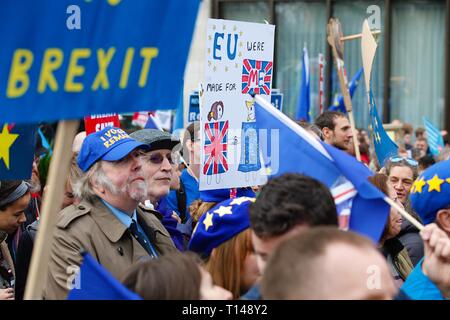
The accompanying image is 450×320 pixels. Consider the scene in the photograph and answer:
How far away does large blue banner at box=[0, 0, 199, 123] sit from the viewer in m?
3.01

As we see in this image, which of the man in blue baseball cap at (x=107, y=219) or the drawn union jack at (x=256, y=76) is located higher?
the drawn union jack at (x=256, y=76)

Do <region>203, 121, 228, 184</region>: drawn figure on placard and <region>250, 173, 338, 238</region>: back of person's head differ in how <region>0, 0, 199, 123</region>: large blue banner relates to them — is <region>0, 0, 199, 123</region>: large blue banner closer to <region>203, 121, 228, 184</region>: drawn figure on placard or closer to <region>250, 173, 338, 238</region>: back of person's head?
<region>250, 173, 338, 238</region>: back of person's head

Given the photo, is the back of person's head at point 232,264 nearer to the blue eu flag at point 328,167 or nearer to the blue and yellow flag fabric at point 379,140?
the blue eu flag at point 328,167

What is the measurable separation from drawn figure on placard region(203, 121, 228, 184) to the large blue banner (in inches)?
96.1

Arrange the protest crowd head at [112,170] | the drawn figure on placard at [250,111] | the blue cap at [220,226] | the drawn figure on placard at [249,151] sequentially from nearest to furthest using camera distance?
1. the blue cap at [220,226]
2. the protest crowd head at [112,170]
3. the drawn figure on placard at [249,151]
4. the drawn figure on placard at [250,111]

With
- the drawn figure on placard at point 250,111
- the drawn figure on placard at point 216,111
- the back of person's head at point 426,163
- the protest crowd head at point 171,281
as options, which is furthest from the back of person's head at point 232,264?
the back of person's head at point 426,163

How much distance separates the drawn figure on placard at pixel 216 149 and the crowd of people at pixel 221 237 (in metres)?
0.20

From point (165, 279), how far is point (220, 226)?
3.99 feet

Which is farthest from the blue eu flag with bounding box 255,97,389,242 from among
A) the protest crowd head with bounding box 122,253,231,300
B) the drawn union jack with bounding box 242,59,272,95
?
the drawn union jack with bounding box 242,59,272,95

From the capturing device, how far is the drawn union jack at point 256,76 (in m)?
6.31

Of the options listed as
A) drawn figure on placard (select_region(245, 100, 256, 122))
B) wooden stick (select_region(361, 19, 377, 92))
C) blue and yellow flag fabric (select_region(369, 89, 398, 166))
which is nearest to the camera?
drawn figure on placard (select_region(245, 100, 256, 122))
